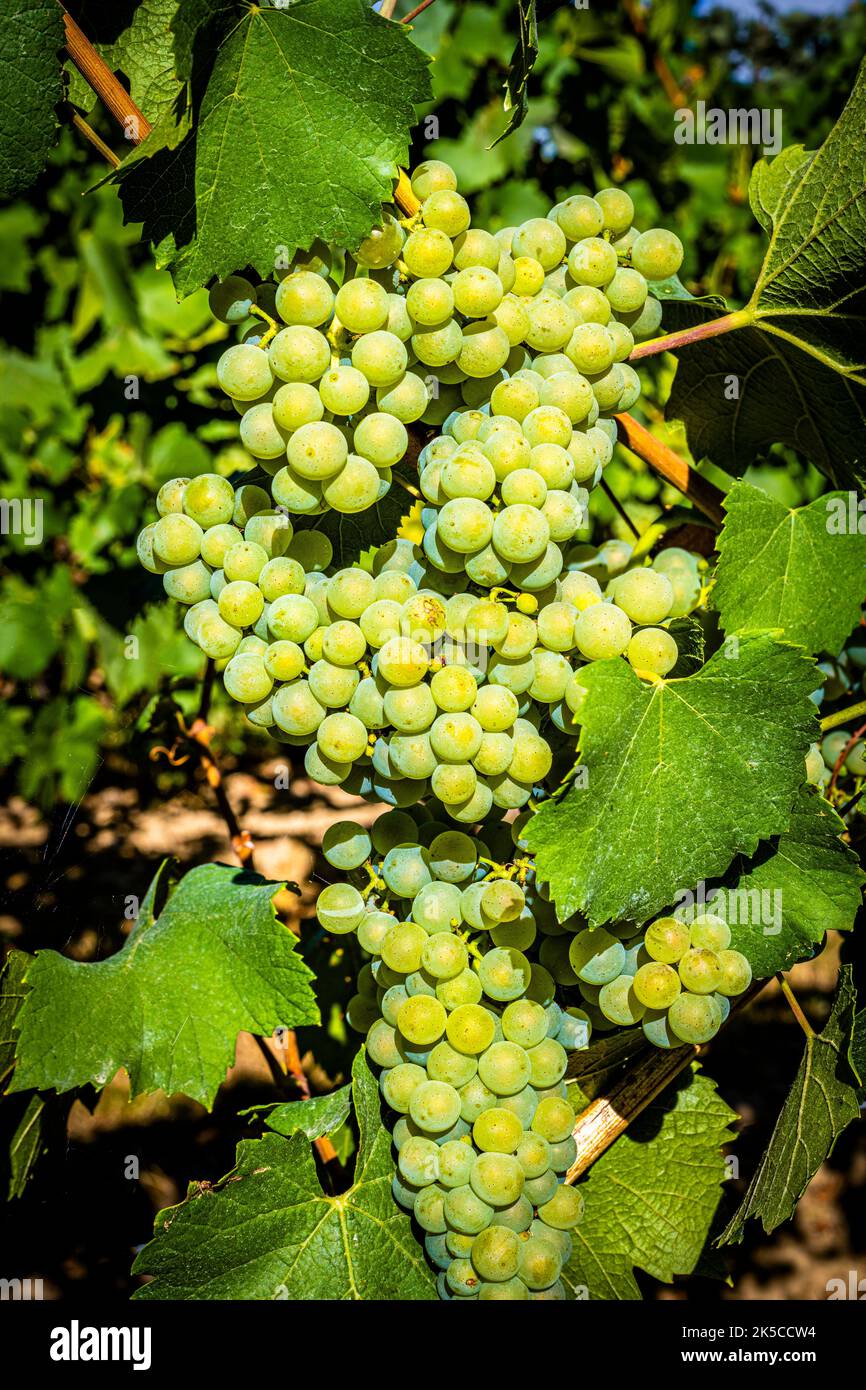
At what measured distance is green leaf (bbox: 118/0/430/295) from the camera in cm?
86

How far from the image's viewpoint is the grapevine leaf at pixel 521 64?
0.90 m

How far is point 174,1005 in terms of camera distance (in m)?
1.11

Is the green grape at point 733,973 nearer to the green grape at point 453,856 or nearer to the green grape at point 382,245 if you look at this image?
the green grape at point 453,856

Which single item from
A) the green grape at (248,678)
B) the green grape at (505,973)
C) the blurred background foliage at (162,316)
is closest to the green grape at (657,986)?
the green grape at (505,973)

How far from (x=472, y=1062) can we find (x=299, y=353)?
64cm

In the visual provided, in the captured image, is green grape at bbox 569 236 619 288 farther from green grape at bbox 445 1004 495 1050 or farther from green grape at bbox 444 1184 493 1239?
green grape at bbox 444 1184 493 1239

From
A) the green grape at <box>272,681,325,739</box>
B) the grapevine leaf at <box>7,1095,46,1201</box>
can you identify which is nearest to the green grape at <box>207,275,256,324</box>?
the green grape at <box>272,681,325,739</box>

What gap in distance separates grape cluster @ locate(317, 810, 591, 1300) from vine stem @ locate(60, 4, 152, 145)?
2.27ft

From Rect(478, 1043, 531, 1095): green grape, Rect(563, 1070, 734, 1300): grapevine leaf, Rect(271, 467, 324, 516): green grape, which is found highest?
Rect(271, 467, 324, 516): green grape

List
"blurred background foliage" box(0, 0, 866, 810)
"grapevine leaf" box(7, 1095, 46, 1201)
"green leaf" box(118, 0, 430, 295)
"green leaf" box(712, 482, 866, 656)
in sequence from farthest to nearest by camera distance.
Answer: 1. "blurred background foliage" box(0, 0, 866, 810)
2. "grapevine leaf" box(7, 1095, 46, 1201)
3. "green leaf" box(712, 482, 866, 656)
4. "green leaf" box(118, 0, 430, 295)

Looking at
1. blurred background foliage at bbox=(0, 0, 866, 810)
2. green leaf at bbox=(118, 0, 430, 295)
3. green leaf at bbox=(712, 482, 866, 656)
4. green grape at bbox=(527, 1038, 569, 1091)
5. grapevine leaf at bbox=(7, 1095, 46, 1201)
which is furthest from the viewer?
blurred background foliage at bbox=(0, 0, 866, 810)

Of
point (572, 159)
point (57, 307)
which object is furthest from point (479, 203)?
point (57, 307)

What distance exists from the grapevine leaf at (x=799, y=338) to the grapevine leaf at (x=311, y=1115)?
879 millimetres

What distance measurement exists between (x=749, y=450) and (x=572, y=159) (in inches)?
57.4
